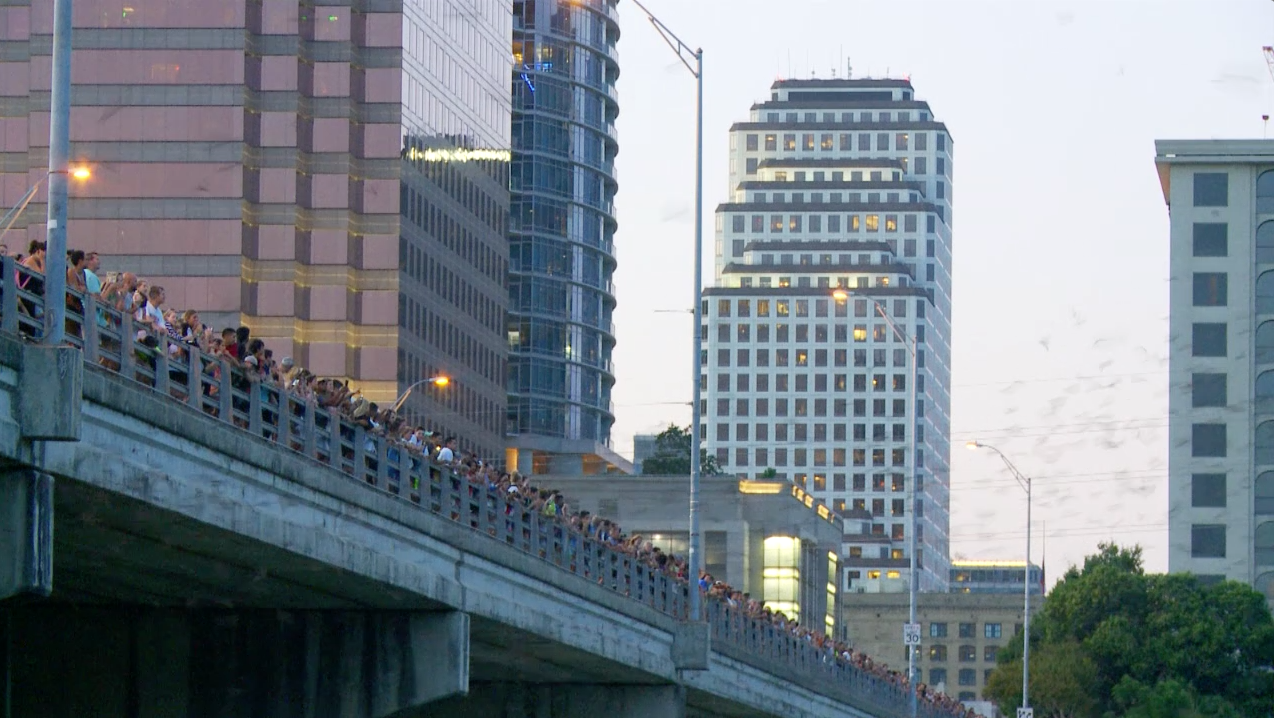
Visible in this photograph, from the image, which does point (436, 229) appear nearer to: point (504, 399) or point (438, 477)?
point (504, 399)

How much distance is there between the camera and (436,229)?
4961 inches

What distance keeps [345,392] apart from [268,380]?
4.03 meters

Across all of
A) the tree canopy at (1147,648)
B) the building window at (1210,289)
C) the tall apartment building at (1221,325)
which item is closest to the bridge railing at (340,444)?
the tree canopy at (1147,648)

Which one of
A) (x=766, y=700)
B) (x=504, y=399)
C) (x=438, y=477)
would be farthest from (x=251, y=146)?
(x=438, y=477)

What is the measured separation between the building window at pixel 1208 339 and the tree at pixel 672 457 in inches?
1508

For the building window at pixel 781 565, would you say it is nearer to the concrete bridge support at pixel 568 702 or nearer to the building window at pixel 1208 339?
the building window at pixel 1208 339

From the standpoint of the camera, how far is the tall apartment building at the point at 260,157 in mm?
115250

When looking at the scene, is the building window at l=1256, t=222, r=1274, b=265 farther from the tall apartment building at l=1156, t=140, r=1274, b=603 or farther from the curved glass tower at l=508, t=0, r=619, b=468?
the curved glass tower at l=508, t=0, r=619, b=468

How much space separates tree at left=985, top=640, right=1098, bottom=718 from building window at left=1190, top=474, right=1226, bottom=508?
55.9 feet

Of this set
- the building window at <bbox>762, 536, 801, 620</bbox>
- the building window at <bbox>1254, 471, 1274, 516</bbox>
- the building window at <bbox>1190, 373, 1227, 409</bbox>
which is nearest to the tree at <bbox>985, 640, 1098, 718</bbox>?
the building window at <bbox>762, 536, 801, 620</bbox>

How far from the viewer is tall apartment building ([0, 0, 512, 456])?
11525 cm

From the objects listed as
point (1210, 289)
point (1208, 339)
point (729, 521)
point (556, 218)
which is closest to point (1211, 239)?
point (1210, 289)

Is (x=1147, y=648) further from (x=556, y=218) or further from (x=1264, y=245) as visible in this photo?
(x=556, y=218)

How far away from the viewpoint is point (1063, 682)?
119000 mm
